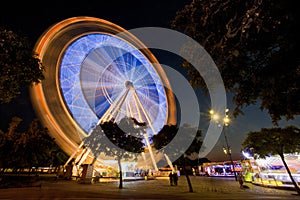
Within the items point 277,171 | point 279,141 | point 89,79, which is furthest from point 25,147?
point 277,171

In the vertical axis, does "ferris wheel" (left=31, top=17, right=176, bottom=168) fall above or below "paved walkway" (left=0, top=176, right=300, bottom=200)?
above

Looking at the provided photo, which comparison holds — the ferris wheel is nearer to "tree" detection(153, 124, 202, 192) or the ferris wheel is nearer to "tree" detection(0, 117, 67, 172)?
"tree" detection(0, 117, 67, 172)

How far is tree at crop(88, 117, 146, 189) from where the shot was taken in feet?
63.6

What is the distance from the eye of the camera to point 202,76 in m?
6.60

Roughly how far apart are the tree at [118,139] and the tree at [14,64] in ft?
Answer: 37.0

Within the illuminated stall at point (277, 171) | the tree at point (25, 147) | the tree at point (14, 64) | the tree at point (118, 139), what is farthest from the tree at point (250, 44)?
the tree at point (25, 147)

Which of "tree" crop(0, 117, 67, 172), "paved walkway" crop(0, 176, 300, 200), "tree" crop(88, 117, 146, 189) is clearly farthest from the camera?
"tree" crop(0, 117, 67, 172)

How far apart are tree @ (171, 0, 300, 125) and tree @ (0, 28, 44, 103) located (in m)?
6.15

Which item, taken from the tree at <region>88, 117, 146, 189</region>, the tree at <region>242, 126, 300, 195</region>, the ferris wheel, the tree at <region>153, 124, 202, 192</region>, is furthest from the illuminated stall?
the ferris wheel

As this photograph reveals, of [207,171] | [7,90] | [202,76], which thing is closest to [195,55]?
[202,76]

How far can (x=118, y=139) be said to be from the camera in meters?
19.4

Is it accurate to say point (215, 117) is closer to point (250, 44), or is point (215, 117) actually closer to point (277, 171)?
point (277, 171)

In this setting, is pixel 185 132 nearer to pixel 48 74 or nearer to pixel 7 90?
pixel 7 90

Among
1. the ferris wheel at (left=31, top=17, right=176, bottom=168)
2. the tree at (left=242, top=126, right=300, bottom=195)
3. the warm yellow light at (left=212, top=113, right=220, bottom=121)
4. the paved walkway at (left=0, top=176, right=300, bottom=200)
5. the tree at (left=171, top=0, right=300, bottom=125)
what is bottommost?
the paved walkway at (left=0, top=176, right=300, bottom=200)
